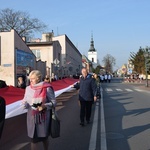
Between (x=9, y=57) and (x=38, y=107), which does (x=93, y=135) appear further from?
(x=9, y=57)

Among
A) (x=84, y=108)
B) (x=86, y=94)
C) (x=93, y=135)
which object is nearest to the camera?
(x=93, y=135)

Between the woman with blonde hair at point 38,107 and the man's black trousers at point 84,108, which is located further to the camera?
the man's black trousers at point 84,108

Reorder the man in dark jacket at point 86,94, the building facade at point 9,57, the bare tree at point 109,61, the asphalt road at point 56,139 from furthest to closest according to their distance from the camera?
the bare tree at point 109,61 < the building facade at point 9,57 < the man in dark jacket at point 86,94 < the asphalt road at point 56,139

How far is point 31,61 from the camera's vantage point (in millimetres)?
36938

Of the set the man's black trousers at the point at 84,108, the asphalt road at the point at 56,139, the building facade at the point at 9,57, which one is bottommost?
the asphalt road at the point at 56,139

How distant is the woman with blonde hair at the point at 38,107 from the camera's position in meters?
5.07

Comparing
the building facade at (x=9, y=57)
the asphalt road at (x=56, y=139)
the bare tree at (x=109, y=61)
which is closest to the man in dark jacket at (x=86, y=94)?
the asphalt road at (x=56, y=139)

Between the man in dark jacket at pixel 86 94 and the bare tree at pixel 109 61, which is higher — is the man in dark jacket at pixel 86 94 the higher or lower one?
the lower one

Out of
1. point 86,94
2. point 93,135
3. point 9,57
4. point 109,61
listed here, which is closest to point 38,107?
point 93,135

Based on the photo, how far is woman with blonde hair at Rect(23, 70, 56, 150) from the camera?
5.07 m

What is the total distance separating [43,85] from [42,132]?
0.81 m

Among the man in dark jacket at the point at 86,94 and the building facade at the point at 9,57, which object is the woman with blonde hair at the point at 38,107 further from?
the building facade at the point at 9,57

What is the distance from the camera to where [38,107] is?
5.01 m

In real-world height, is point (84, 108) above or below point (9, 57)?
below
